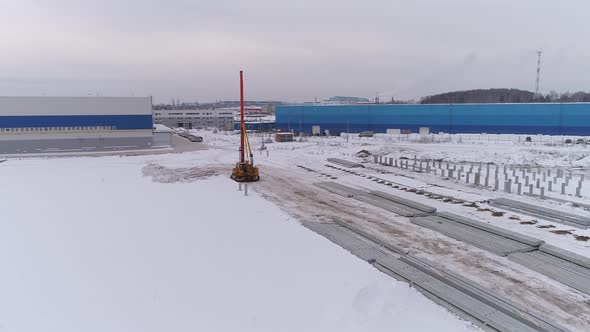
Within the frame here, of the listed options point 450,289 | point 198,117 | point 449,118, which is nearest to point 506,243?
point 450,289

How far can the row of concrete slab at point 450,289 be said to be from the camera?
17.7 ft

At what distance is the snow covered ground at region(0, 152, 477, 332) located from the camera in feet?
18.1

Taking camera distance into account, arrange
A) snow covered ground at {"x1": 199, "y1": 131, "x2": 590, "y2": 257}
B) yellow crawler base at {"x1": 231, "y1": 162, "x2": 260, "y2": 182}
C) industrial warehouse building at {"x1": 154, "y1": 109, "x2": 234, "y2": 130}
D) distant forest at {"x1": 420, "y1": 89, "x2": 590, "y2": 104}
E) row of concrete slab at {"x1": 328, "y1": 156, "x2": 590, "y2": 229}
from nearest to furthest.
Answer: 1. snow covered ground at {"x1": 199, "y1": 131, "x2": 590, "y2": 257}
2. row of concrete slab at {"x1": 328, "y1": 156, "x2": 590, "y2": 229}
3. yellow crawler base at {"x1": 231, "y1": 162, "x2": 260, "y2": 182}
4. distant forest at {"x1": 420, "y1": 89, "x2": 590, "y2": 104}
5. industrial warehouse building at {"x1": 154, "y1": 109, "x2": 234, "y2": 130}

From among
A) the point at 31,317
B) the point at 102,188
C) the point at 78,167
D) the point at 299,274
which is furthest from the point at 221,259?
the point at 78,167

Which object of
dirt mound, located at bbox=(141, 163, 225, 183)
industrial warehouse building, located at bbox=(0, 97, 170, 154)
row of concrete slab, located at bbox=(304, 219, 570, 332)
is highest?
industrial warehouse building, located at bbox=(0, 97, 170, 154)

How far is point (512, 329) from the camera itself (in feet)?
17.1

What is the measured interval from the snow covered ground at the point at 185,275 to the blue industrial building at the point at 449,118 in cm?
3772

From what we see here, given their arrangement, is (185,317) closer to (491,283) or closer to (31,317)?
(31,317)

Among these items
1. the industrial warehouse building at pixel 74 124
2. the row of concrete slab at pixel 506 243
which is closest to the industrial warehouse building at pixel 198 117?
the industrial warehouse building at pixel 74 124

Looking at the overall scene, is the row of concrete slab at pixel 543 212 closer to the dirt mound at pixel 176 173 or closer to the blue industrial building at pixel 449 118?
the dirt mound at pixel 176 173

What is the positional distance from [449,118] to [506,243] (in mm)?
39070

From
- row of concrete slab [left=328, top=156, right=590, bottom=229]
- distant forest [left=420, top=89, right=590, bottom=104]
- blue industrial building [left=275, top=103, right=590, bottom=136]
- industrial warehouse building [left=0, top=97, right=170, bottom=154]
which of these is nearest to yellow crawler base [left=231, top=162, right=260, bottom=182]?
row of concrete slab [left=328, top=156, right=590, bottom=229]

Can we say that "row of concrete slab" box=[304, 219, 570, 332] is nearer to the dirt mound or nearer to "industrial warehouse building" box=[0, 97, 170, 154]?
the dirt mound

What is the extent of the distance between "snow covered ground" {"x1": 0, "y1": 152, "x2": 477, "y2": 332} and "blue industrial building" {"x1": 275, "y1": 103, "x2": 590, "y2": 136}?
37724 millimetres
